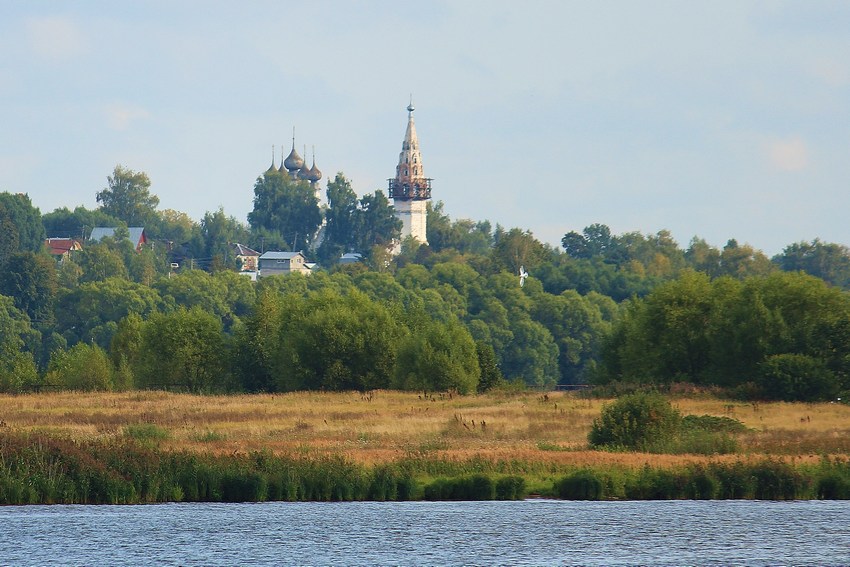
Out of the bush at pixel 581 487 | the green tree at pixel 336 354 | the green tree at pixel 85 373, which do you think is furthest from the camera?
the green tree at pixel 85 373

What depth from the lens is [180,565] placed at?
37969mm

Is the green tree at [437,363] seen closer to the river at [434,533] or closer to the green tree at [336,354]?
the green tree at [336,354]

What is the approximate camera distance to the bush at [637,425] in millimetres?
55438

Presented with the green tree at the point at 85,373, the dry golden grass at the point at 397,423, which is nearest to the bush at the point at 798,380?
the dry golden grass at the point at 397,423

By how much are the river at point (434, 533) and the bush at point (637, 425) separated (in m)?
9.32

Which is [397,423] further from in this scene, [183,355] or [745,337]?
[183,355]

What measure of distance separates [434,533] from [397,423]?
77.1 feet

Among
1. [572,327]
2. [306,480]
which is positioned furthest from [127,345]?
[572,327]

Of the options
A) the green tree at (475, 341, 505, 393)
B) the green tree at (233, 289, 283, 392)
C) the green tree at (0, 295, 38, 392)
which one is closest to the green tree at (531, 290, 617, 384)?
the green tree at (0, 295, 38, 392)

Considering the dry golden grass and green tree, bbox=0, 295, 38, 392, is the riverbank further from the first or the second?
green tree, bbox=0, 295, 38, 392

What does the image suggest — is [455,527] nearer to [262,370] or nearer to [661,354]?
[661,354]

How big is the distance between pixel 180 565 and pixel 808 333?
2247 inches

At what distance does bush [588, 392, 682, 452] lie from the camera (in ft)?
182

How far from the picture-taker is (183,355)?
10431cm
